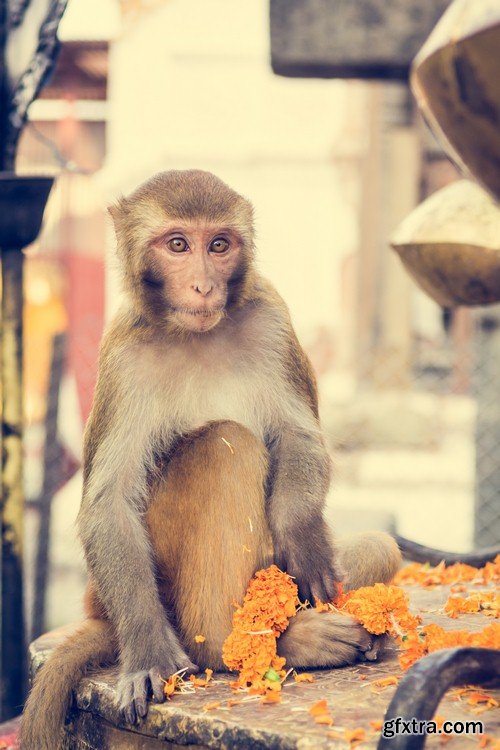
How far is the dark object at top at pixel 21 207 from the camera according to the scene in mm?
3580

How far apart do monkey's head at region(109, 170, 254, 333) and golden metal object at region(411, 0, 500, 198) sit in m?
1.25

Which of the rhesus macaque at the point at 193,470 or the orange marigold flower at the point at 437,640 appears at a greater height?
the rhesus macaque at the point at 193,470

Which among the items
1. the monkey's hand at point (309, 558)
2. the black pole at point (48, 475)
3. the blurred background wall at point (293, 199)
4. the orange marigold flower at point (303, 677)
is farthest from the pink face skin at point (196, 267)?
the blurred background wall at point (293, 199)

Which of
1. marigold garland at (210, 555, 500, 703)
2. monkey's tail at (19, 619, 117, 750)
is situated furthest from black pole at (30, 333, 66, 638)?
marigold garland at (210, 555, 500, 703)

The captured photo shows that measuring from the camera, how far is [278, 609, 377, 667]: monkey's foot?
283cm

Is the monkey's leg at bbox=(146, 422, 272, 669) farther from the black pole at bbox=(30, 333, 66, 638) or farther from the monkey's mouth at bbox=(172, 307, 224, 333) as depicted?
the black pole at bbox=(30, 333, 66, 638)

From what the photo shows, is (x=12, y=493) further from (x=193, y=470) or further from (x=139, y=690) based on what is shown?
(x=139, y=690)

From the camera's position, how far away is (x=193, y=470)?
9.41 feet

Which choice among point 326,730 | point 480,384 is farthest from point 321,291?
point 326,730

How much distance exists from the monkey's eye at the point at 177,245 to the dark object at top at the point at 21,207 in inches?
31.3

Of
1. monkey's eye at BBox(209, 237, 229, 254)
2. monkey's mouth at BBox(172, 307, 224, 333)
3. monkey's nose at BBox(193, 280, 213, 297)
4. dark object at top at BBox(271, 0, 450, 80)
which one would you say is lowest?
monkey's mouth at BBox(172, 307, 224, 333)

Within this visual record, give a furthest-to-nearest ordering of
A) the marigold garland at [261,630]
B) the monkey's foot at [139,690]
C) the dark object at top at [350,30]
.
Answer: the dark object at top at [350,30]
the marigold garland at [261,630]
the monkey's foot at [139,690]

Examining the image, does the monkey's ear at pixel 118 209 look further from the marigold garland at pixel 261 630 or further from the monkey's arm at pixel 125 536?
the marigold garland at pixel 261 630

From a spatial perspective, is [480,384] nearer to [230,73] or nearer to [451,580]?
[451,580]
